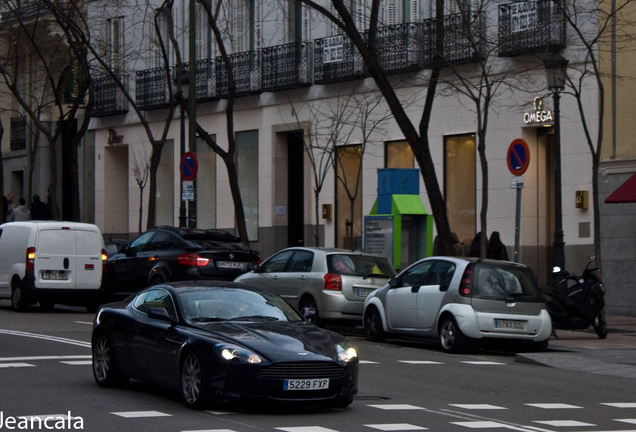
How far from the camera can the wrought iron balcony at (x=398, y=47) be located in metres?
27.8

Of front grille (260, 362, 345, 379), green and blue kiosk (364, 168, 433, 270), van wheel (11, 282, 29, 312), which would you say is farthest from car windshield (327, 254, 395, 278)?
front grille (260, 362, 345, 379)

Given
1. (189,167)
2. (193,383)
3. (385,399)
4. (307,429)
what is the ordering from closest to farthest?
A: (307,429) → (193,383) → (385,399) → (189,167)

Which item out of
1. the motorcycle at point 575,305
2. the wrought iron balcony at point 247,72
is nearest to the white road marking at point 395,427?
the motorcycle at point 575,305

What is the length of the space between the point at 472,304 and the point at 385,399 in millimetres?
5395

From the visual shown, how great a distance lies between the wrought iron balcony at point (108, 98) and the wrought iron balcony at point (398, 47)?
44.3 ft

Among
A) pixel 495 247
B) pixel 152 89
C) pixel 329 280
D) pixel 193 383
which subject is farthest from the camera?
pixel 152 89

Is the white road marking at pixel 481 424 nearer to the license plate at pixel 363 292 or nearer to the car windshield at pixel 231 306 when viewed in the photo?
the car windshield at pixel 231 306

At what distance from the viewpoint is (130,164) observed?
40.5 meters

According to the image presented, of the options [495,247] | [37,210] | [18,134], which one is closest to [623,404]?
[495,247]

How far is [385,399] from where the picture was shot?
1148cm

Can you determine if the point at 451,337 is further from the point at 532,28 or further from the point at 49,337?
the point at 532,28

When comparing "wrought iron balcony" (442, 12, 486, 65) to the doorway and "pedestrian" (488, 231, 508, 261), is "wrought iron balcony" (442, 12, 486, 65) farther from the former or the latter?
the doorway

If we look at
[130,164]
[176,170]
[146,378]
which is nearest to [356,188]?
[176,170]

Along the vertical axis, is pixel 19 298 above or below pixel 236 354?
below
